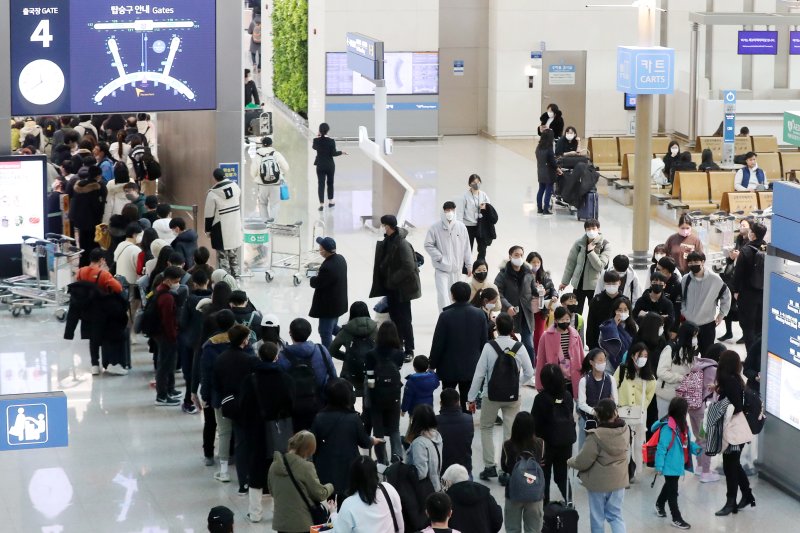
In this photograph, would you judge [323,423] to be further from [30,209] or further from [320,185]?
[320,185]

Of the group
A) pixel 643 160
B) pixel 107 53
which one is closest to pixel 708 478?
pixel 643 160

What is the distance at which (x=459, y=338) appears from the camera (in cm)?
1168

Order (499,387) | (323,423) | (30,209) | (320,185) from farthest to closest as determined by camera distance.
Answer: (320,185)
(30,209)
(499,387)
(323,423)

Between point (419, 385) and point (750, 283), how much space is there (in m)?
4.93

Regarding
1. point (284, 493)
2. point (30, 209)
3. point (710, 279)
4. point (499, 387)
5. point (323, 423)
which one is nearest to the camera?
point (284, 493)

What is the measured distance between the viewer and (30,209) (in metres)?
→ 16.4

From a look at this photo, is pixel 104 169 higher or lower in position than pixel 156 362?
higher

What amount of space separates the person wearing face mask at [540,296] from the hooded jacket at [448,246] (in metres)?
1.63

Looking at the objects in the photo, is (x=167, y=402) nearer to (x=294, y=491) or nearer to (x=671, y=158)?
(x=294, y=491)

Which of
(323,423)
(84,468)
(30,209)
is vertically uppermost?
(30,209)

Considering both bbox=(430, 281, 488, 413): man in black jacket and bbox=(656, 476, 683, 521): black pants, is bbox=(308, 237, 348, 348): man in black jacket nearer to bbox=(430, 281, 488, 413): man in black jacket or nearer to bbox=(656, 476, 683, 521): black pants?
bbox=(430, 281, 488, 413): man in black jacket

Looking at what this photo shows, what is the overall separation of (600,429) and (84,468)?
4417 millimetres

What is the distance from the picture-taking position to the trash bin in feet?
58.3

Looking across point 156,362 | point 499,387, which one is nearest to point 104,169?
point 156,362
